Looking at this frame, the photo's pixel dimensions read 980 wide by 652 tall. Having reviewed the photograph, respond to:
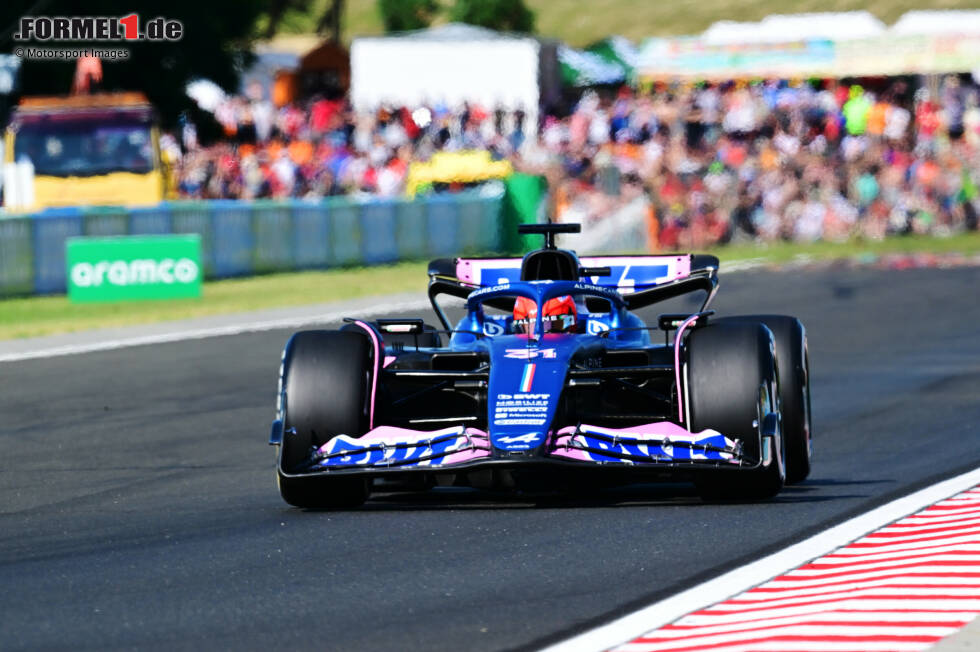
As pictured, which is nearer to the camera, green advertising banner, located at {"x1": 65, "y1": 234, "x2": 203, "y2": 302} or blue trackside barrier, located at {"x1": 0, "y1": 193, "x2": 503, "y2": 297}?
green advertising banner, located at {"x1": 65, "y1": 234, "x2": 203, "y2": 302}

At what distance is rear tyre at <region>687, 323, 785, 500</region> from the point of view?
849cm

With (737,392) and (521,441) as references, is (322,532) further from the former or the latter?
(737,392)

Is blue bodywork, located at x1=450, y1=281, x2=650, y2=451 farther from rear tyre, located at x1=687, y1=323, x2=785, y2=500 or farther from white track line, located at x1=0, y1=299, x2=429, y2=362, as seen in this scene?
white track line, located at x1=0, y1=299, x2=429, y2=362

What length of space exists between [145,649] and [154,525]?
2.90 m

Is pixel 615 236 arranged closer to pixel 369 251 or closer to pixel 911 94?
pixel 369 251

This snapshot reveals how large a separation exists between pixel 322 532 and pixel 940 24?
3659cm

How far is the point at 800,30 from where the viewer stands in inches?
1684

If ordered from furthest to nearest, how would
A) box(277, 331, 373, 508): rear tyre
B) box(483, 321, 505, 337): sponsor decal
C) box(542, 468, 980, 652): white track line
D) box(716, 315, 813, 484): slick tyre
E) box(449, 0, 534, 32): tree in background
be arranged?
box(449, 0, 534, 32): tree in background < box(483, 321, 505, 337): sponsor decal < box(716, 315, 813, 484): slick tyre < box(277, 331, 373, 508): rear tyre < box(542, 468, 980, 652): white track line

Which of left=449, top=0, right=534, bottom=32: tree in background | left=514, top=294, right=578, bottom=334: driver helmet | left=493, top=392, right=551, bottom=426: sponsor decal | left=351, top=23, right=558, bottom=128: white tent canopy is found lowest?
left=493, top=392, right=551, bottom=426: sponsor decal

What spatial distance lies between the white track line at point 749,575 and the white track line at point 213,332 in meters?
11.0

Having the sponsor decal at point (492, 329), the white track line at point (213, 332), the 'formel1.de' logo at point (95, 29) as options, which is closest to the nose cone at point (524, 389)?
the sponsor decal at point (492, 329)

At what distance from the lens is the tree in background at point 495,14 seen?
7581cm

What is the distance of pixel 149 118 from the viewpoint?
27750mm

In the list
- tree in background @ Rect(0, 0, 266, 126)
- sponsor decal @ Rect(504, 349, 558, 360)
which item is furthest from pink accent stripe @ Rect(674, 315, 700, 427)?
tree in background @ Rect(0, 0, 266, 126)
